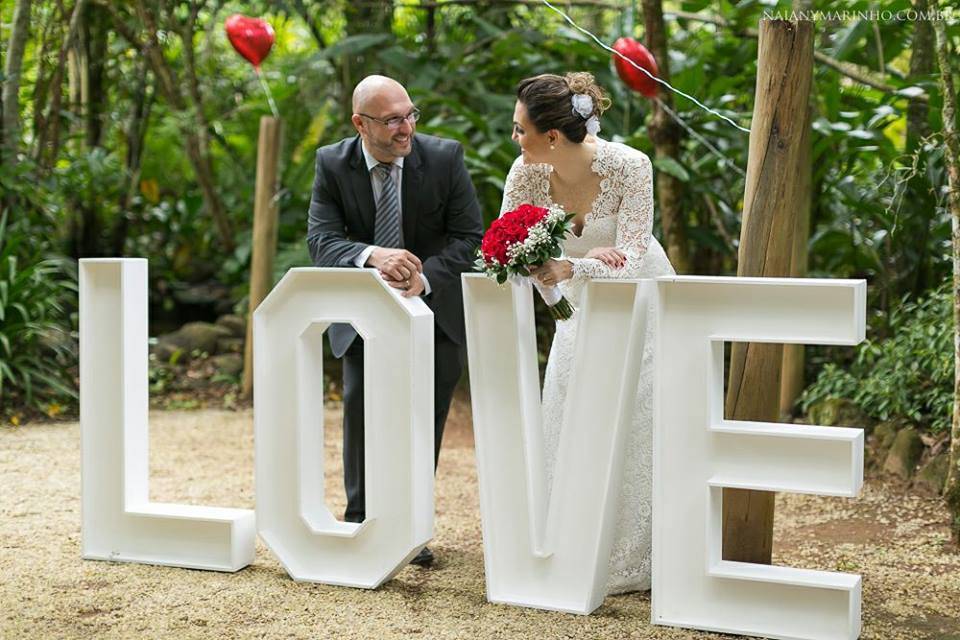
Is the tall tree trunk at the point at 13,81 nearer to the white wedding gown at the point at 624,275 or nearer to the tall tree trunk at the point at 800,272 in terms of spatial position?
the white wedding gown at the point at 624,275

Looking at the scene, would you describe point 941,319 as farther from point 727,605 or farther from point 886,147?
point 727,605

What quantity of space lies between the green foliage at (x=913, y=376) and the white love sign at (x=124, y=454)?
10.9ft

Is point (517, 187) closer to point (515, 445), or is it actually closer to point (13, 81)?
point (515, 445)

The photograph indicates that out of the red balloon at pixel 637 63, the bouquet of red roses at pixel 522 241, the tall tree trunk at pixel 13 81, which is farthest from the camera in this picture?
the tall tree trunk at pixel 13 81

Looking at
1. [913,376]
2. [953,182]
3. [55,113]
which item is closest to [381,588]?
[953,182]

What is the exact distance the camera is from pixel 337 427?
707 cm

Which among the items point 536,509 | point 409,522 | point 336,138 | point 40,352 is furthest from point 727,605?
point 336,138

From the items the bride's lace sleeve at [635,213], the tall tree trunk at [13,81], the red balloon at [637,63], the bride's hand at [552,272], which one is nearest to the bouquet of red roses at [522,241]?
the bride's hand at [552,272]

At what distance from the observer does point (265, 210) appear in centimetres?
736

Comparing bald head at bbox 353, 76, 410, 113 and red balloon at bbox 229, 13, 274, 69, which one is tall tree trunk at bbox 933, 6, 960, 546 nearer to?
bald head at bbox 353, 76, 410, 113

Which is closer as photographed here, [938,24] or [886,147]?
[938,24]

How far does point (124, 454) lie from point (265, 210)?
142 inches

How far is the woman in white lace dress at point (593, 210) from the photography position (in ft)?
12.0

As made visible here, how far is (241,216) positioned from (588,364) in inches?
266
